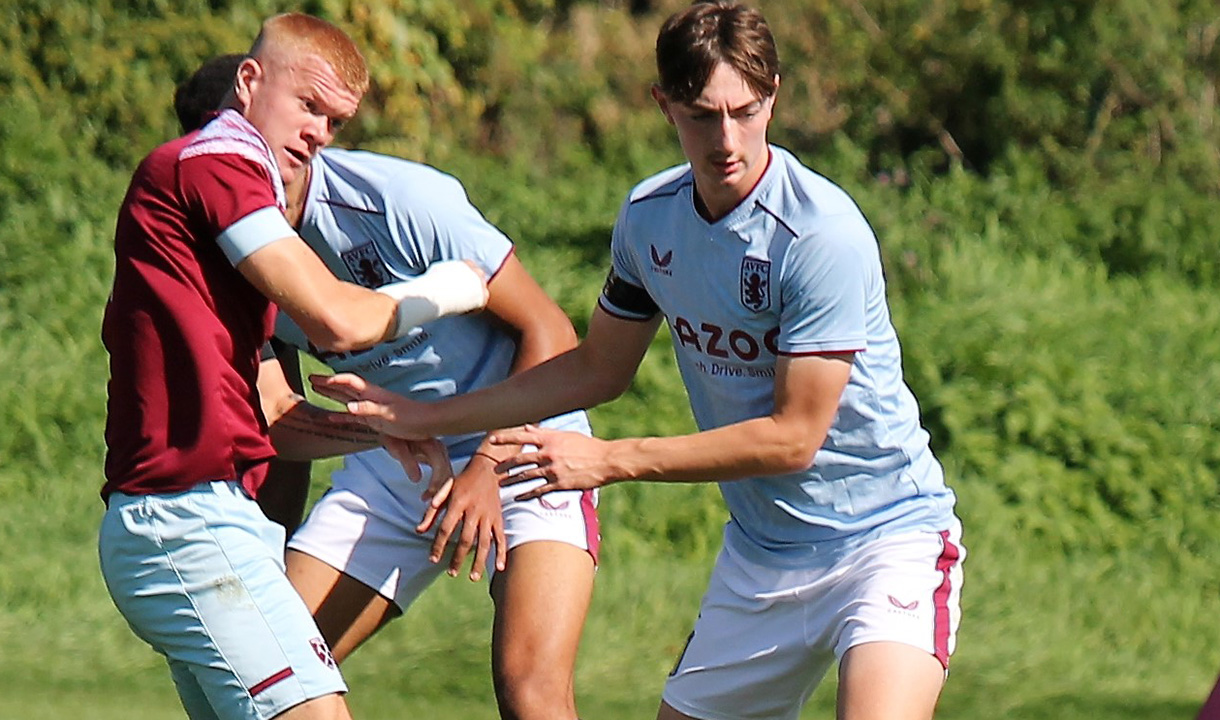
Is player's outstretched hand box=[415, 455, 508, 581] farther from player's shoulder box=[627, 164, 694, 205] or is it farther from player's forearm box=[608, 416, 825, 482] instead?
player's shoulder box=[627, 164, 694, 205]

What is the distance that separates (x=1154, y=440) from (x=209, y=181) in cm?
635

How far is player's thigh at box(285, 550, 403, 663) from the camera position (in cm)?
487

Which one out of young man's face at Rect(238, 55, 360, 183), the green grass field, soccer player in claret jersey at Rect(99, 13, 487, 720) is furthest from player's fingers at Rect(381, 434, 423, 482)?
the green grass field

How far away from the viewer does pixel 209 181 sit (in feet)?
11.9

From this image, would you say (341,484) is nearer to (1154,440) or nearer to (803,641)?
(803,641)

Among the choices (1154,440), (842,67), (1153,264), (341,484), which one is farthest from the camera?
(842,67)

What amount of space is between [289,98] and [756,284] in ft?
3.46

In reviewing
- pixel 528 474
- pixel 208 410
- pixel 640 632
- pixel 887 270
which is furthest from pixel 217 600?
pixel 887 270

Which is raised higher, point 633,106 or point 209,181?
point 209,181

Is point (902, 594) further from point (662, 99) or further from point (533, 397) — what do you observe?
point (662, 99)

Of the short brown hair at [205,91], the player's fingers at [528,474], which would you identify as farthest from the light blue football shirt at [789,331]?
the short brown hair at [205,91]

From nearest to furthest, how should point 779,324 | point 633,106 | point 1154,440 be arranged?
point 779,324 < point 1154,440 < point 633,106

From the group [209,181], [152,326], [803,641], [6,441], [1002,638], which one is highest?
[209,181]

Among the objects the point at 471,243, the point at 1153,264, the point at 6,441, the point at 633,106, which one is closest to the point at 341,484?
the point at 471,243
